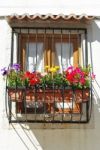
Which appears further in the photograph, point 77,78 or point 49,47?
point 49,47

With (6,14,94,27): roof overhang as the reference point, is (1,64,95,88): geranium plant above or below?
below

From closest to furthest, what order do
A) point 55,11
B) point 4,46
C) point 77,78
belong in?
point 77,78 < point 4,46 < point 55,11

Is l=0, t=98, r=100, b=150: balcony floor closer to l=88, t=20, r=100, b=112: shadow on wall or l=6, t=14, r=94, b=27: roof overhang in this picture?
l=88, t=20, r=100, b=112: shadow on wall

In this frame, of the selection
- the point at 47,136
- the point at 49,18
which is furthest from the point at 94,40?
the point at 47,136

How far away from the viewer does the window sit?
765cm

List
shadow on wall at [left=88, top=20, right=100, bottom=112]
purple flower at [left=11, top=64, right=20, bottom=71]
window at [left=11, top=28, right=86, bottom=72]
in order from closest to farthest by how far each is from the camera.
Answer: purple flower at [left=11, top=64, right=20, bottom=71] → shadow on wall at [left=88, top=20, right=100, bottom=112] → window at [left=11, top=28, right=86, bottom=72]

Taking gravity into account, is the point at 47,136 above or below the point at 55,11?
below

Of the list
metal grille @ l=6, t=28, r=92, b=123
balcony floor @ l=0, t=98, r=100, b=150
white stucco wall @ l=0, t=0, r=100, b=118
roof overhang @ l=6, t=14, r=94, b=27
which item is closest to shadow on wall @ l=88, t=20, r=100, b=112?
white stucco wall @ l=0, t=0, r=100, b=118

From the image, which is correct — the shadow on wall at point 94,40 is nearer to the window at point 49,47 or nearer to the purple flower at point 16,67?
the window at point 49,47

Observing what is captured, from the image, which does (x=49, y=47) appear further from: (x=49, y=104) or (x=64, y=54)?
(x=49, y=104)

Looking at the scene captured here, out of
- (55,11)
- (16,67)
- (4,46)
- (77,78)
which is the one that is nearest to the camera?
(77,78)

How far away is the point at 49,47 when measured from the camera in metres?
7.70

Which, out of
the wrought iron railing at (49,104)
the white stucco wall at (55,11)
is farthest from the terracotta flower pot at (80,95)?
the white stucco wall at (55,11)

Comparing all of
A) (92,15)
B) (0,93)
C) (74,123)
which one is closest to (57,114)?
(74,123)
